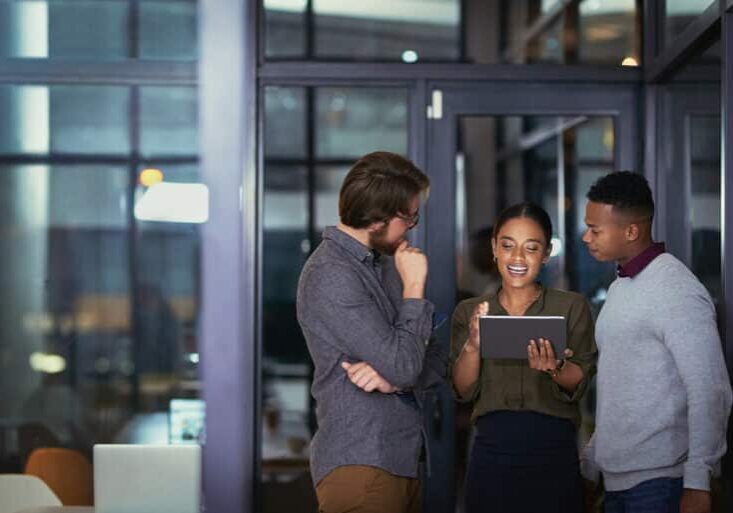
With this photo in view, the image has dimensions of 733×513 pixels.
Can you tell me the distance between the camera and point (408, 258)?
3.08m

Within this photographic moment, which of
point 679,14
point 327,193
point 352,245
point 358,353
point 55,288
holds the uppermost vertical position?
point 679,14

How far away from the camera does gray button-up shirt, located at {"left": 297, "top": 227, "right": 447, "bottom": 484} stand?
2926 mm

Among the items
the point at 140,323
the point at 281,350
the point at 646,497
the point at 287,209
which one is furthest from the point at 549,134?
the point at 646,497

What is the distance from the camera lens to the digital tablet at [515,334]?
3.37 m

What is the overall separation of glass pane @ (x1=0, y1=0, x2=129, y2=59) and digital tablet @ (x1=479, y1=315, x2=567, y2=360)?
2.38m

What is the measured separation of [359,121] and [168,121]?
0.87 meters

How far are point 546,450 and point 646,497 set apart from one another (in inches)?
12.8

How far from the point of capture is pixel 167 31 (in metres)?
5.05

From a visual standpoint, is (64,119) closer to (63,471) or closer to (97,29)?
(97,29)

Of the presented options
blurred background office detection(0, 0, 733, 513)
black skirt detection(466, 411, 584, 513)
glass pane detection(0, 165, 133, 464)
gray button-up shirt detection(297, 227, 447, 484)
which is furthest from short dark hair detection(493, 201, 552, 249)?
glass pane detection(0, 165, 133, 464)

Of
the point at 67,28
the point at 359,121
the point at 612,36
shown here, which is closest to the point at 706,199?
the point at 612,36

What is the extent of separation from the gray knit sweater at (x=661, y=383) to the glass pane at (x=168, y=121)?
2322 mm

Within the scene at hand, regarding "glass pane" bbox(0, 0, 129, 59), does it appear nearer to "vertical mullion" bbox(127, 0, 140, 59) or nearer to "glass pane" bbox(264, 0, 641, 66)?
"vertical mullion" bbox(127, 0, 140, 59)

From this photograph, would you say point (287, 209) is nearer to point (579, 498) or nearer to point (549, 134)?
point (549, 134)
